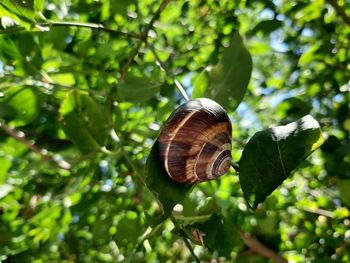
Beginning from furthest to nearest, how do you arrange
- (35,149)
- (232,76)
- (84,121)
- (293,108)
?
(35,149)
(293,108)
(84,121)
(232,76)

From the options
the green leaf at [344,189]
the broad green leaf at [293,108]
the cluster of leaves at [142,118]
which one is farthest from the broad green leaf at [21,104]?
the green leaf at [344,189]

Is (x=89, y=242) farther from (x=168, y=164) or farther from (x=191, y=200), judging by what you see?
(x=168, y=164)

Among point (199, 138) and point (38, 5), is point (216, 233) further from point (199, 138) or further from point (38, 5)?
point (38, 5)

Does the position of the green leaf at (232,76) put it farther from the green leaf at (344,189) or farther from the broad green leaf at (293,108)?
the green leaf at (344,189)

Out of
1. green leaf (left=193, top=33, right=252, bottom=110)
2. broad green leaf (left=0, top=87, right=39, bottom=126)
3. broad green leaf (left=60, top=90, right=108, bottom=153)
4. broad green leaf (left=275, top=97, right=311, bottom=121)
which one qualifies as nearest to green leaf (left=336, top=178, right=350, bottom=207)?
broad green leaf (left=275, top=97, right=311, bottom=121)

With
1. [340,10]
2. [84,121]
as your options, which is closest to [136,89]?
[84,121]

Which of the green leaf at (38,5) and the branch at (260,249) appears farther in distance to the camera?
the branch at (260,249)

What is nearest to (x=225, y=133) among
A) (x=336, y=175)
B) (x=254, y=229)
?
(x=336, y=175)
